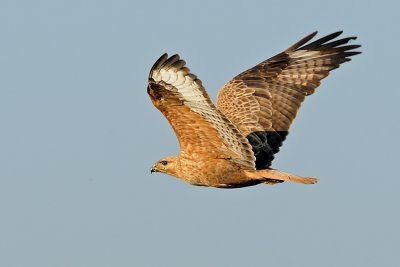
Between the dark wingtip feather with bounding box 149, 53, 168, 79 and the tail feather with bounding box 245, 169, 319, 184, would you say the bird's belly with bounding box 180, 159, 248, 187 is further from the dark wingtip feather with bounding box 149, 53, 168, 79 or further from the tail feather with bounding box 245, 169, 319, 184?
the dark wingtip feather with bounding box 149, 53, 168, 79

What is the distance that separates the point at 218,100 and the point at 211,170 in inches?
113

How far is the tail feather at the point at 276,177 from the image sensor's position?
40.9ft

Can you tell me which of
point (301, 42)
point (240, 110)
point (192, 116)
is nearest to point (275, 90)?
point (240, 110)

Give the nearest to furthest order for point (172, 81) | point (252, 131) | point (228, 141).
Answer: point (172, 81), point (228, 141), point (252, 131)

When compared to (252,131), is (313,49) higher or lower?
higher

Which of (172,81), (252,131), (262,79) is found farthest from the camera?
(262,79)

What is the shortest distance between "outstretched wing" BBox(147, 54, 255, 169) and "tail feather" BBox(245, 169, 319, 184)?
149 mm

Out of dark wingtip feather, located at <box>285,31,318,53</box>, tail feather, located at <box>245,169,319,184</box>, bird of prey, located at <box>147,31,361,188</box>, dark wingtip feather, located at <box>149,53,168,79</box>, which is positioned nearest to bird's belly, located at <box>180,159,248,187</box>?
bird of prey, located at <box>147,31,361,188</box>

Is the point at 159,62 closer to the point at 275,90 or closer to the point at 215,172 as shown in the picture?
the point at 215,172

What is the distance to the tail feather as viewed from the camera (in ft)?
40.9

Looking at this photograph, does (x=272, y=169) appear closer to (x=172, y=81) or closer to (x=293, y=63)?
(x=172, y=81)

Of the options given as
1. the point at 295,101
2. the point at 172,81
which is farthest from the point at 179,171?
the point at 295,101

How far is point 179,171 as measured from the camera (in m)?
13.5

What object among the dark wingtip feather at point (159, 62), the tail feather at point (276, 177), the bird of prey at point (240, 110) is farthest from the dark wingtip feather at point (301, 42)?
the dark wingtip feather at point (159, 62)
